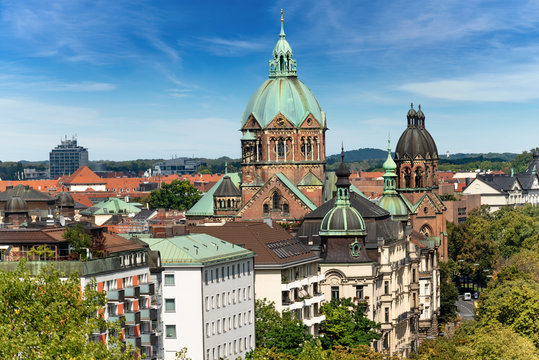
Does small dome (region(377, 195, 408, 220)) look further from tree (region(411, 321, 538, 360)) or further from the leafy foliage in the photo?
the leafy foliage

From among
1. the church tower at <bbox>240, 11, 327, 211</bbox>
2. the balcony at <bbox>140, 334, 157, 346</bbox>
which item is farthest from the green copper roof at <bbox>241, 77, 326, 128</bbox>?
the balcony at <bbox>140, 334, 157, 346</bbox>

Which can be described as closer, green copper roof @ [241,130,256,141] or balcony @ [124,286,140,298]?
balcony @ [124,286,140,298]

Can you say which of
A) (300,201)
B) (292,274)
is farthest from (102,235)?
(300,201)

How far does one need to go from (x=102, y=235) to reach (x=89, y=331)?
92.8ft

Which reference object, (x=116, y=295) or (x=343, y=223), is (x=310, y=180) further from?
(x=116, y=295)

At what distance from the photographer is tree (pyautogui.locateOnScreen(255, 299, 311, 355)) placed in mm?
114812

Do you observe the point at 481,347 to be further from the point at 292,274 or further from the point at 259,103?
the point at 259,103

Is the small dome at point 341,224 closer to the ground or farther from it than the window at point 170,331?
farther from it

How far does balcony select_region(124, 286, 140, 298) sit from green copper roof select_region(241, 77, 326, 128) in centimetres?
8316

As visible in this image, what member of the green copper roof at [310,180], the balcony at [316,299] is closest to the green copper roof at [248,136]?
the green copper roof at [310,180]

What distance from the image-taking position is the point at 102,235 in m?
108

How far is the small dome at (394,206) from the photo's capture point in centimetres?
18175

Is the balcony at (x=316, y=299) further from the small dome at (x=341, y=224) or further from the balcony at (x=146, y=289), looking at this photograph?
the balcony at (x=146, y=289)

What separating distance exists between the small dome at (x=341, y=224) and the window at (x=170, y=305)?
109 ft
